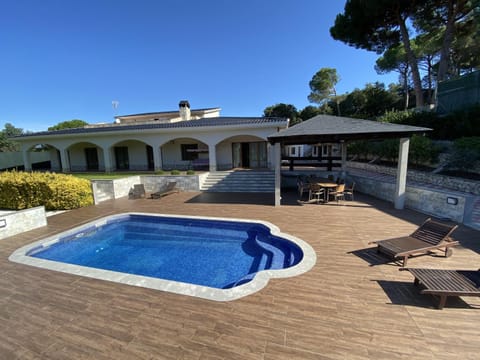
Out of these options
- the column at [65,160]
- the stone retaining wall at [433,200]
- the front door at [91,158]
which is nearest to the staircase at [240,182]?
the stone retaining wall at [433,200]

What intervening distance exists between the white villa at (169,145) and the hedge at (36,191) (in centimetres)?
728

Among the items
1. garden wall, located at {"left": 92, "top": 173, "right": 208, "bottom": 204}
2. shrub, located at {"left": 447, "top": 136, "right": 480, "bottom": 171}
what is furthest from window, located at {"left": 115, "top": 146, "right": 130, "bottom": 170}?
shrub, located at {"left": 447, "top": 136, "right": 480, "bottom": 171}

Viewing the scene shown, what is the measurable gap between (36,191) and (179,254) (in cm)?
836

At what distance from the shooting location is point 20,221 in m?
7.11

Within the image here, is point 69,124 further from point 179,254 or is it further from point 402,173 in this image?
point 402,173

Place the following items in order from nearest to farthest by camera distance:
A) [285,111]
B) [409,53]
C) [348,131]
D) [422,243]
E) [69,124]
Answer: [422,243] < [348,131] < [409,53] < [285,111] < [69,124]

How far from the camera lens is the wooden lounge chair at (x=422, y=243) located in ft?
14.3

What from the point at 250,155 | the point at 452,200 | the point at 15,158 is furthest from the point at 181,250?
the point at 15,158

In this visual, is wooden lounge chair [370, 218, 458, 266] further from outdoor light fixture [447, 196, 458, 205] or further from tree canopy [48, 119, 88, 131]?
tree canopy [48, 119, 88, 131]

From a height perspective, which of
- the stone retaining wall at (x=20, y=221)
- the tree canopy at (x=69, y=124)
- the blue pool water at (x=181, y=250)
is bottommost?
the blue pool water at (x=181, y=250)

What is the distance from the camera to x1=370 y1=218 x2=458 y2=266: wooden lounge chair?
14.3ft

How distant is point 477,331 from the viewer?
275 centimetres

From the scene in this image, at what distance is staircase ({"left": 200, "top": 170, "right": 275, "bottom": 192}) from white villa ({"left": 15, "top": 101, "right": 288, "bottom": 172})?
66.1 inches

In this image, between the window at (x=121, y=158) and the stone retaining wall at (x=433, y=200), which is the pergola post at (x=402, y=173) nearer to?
the stone retaining wall at (x=433, y=200)
